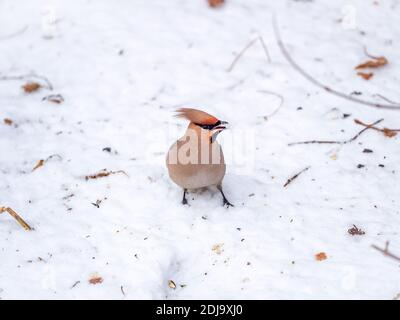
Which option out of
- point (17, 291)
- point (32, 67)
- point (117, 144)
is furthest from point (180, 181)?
point (32, 67)

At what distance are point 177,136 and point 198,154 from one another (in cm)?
94

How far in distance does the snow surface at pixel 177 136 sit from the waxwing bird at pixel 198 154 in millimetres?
262

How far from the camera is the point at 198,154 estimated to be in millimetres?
3342

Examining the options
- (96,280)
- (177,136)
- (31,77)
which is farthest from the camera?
(31,77)

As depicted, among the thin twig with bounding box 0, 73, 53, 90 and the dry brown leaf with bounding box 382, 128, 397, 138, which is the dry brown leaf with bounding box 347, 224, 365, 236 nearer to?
the dry brown leaf with bounding box 382, 128, 397, 138

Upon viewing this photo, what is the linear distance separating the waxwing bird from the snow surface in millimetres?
262

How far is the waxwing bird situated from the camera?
3.27 meters

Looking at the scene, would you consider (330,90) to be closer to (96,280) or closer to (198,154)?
(198,154)

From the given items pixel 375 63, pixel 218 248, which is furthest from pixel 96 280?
pixel 375 63

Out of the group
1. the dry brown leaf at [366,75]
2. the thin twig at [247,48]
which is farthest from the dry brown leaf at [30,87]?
→ the dry brown leaf at [366,75]

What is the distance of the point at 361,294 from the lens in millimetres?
2787

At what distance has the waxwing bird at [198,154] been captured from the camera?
327cm

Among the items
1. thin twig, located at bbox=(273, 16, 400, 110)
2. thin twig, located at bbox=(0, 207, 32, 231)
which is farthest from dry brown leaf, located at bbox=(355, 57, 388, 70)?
thin twig, located at bbox=(0, 207, 32, 231)

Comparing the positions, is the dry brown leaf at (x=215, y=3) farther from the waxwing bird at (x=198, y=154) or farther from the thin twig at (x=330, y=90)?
the waxwing bird at (x=198, y=154)
